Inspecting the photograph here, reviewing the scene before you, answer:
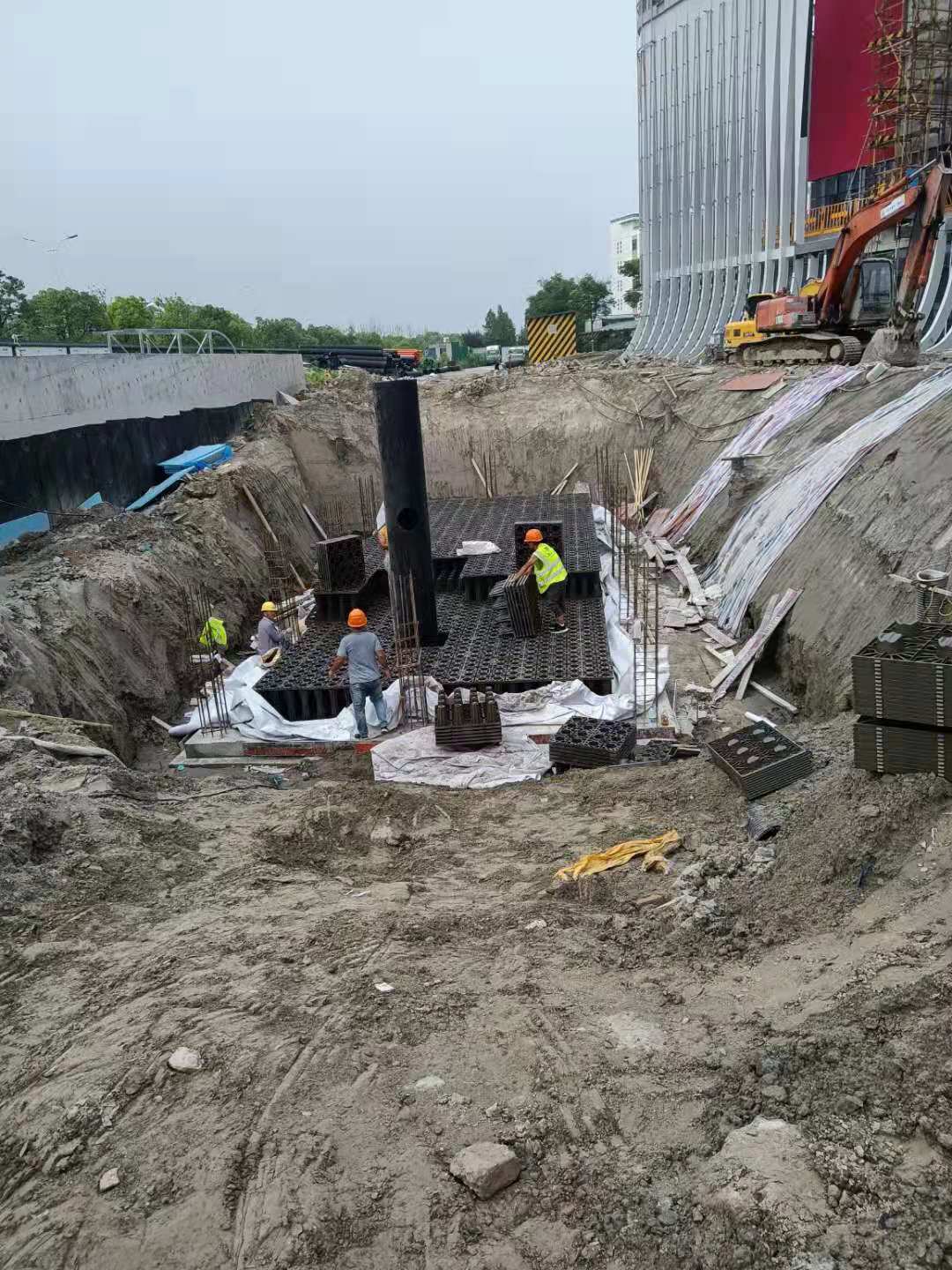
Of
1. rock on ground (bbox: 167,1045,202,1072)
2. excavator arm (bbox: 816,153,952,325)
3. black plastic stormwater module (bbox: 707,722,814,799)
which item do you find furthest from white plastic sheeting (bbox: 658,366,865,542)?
rock on ground (bbox: 167,1045,202,1072)

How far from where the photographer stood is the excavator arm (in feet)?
45.8

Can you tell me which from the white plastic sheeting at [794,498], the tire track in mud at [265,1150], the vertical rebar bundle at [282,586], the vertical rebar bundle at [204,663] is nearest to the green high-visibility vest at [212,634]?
the vertical rebar bundle at [204,663]

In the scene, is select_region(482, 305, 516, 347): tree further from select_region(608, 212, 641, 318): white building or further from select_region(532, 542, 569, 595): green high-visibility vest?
select_region(532, 542, 569, 595): green high-visibility vest

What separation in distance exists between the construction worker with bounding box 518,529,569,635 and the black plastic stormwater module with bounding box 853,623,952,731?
5.76 metres

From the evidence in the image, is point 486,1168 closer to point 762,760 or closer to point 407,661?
point 762,760

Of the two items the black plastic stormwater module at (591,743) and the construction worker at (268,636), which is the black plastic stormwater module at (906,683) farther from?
the construction worker at (268,636)

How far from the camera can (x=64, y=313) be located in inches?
1126

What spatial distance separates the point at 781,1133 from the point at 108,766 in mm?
5797

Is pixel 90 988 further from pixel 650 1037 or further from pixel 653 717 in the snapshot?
pixel 653 717

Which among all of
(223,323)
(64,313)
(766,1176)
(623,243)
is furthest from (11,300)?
(623,243)

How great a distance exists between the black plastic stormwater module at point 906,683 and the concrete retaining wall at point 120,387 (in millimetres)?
11448

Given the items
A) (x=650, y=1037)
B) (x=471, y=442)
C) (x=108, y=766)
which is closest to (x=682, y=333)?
(x=471, y=442)

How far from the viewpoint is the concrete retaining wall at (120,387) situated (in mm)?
12547

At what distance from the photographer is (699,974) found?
4.50 meters
